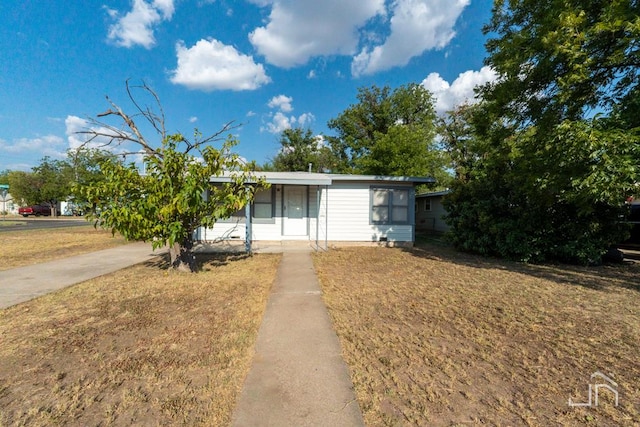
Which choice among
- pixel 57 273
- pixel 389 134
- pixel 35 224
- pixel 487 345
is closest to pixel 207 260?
pixel 57 273

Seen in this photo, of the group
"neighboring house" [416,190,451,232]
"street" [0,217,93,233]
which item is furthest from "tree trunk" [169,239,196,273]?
"street" [0,217,93,233]

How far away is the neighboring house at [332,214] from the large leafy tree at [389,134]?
11.3 m

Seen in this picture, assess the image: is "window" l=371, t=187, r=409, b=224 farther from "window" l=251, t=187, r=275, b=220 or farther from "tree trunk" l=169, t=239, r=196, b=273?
"tree trunk" l=169, t=239, r=196, b=273

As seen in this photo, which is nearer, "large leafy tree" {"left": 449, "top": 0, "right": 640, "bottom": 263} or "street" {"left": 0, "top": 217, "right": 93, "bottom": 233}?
"large leafy tree" {"left": 449, "top": 0, "right": 640, "bottom": 263}

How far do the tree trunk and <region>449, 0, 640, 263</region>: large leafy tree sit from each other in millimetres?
8113

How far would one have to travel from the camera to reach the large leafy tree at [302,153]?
3089 centimetres

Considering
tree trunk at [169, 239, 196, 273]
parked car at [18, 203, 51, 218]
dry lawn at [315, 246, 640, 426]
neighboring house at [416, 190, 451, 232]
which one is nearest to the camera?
dry lawn at [315, 246, 640, 426]

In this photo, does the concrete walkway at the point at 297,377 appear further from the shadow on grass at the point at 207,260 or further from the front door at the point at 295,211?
the front door at the point at 295,211

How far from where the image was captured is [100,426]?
6.56ft

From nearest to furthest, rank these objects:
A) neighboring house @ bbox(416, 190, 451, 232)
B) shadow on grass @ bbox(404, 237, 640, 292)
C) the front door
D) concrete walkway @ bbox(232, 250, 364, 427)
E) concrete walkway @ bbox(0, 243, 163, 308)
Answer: concrete walkway @ bbox(232, 250, 364, 427) < concrete walkway @ bbox(0, 243, 163, 308) < shadow on grass @ bbox(404, 237, 640, 292) < the front door < neighboring house @ bbox(416, 190, 451, 232)

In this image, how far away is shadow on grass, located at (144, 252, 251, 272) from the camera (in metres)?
7.25

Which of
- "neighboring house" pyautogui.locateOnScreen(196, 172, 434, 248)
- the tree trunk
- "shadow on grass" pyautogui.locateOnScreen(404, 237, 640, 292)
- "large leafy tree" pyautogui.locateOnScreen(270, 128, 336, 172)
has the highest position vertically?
"large leafy tree" pyautogui.locateOnScreen(270, 128, 336, 172)

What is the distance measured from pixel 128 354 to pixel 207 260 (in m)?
5.19

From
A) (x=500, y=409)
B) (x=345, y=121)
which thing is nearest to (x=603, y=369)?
(x=500, y=409)
